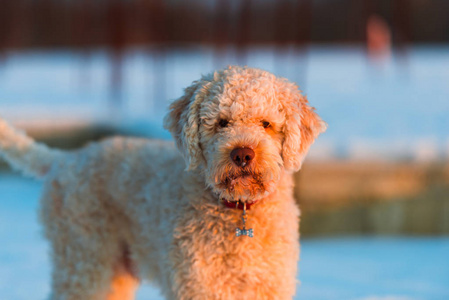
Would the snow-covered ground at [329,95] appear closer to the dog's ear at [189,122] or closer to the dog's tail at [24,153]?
the dog's tail at [24,153]

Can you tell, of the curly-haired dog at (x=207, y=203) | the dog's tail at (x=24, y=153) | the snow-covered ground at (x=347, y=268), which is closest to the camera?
the curly-haired dog at (x=207, y=203)

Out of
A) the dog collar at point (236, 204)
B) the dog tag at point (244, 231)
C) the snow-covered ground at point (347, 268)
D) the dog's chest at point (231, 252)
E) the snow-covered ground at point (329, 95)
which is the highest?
the dog collar at point (236, 204)

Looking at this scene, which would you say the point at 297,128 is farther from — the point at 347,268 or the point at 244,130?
the point at 347,268

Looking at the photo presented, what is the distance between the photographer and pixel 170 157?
3.02m

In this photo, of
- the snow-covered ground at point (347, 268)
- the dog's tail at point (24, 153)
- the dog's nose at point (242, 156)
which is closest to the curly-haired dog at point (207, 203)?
the dog's nose at point (242, 156)

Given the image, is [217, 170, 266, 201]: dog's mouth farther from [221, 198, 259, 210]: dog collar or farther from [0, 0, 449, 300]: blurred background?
[0, 0, 449, 300]: blurred background

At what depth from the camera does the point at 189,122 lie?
97.1 inches

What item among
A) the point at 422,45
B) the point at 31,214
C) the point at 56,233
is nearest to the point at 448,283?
the point at 56,233

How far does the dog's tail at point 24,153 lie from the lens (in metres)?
3.27

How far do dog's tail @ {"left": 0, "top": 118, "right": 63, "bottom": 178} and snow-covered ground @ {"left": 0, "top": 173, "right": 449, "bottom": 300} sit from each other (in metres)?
1.24

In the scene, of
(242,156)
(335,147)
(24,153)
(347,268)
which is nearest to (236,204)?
(242,156)

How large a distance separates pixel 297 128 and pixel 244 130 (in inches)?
10.3

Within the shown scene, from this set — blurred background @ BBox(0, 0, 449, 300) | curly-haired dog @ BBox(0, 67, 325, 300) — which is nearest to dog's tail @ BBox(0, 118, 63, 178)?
curly-haired dog @ BBox(0, 67, 325, 300)

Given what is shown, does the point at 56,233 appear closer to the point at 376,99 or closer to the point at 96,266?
the point at 96,266
